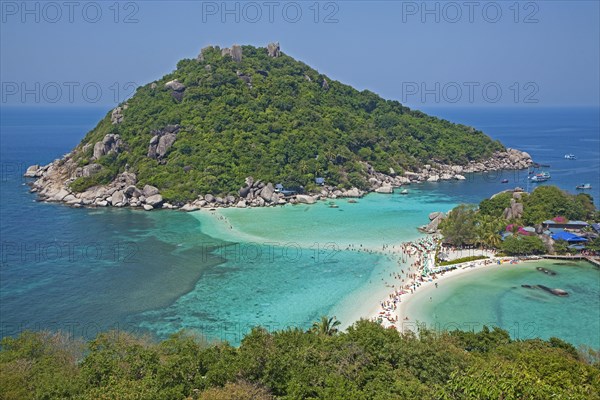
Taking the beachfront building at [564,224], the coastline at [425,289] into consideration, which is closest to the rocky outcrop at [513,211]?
the beachfront building at [564,224]

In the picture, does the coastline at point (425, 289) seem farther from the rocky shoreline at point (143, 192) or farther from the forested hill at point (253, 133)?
the forested hill at point (253, 133)

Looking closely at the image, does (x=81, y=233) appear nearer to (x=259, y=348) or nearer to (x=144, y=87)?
(x=259, y=348)

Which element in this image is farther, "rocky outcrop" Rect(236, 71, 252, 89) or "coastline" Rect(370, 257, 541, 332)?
"rocky outcrop" Rect(236, 71, 252, 89)

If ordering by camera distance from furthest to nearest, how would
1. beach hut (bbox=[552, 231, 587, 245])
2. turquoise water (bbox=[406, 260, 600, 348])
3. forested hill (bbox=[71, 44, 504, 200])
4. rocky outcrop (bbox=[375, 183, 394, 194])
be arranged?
1. rocky outcrop (bbox=[375, 183, 394, 194])
2. forested hill (bbox=[71, 44, 504, 200])
3. beach hut (bbox=[552, 231, 587, 245])
4. turquoise water (bbox=[406, 260, 600, 348])

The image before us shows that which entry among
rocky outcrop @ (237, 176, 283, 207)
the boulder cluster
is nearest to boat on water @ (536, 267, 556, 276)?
rocky outcrop @ (237, 176, 283, 207)

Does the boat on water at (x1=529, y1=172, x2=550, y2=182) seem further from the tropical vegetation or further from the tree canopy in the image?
the tree canopy

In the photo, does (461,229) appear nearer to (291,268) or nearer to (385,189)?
(291,268)
